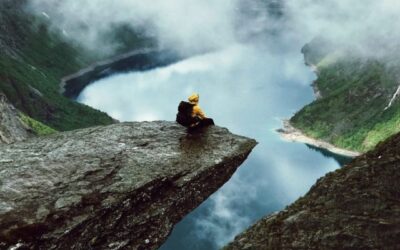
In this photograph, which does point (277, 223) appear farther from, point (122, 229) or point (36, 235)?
point (36, 235)

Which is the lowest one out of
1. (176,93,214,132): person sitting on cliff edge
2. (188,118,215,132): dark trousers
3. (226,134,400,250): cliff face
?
(226,134,400,250): cliff face

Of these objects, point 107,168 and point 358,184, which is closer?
point 358,184

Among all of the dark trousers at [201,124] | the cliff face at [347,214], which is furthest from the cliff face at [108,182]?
the cliff face at [347,214]

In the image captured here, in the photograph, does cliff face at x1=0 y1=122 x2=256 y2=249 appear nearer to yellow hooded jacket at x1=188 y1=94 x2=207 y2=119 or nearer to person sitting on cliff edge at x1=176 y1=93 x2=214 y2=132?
person sitting on cliff edge at x1=176 y1=93 x2=214 y2=132

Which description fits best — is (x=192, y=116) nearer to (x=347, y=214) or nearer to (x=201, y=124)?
(x=201, y=124)

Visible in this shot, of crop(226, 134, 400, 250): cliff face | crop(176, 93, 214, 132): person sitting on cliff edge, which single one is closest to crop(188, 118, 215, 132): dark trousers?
crop(176, 93, 214, 132): person sitting on cliff edge

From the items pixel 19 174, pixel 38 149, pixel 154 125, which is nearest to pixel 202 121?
pixel 154 125
